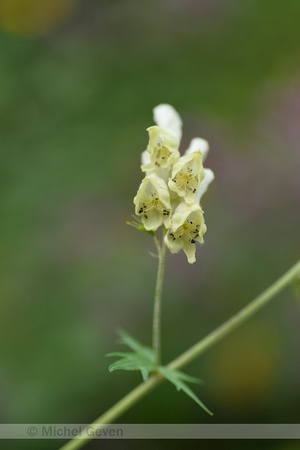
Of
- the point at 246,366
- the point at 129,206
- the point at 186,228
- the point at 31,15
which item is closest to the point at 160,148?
the point at 186,228

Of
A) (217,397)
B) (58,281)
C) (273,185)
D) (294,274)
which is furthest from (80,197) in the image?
(294,274)

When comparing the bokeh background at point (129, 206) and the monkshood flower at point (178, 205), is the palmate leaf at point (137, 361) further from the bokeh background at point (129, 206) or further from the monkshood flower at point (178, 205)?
the bokeh background at point (129, 206)

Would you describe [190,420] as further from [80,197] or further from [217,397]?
[80,197]

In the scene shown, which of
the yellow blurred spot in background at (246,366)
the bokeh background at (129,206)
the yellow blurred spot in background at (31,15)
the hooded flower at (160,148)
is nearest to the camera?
the hooded flower at (160,148)

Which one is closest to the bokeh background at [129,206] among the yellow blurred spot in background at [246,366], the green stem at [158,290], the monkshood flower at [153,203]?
the yellow blurred spot in background at [246,366]

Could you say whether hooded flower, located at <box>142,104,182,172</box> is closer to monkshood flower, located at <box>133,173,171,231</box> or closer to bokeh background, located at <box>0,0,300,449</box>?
monkshood flower, located at <box>133,173,171,231</box>

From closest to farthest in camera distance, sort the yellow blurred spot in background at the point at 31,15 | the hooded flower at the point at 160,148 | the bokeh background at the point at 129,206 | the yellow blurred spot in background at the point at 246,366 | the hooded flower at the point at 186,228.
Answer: the hooded flower at the point at 186,228, the hooded flower at the point at 160,148, the bokeh background at the point at 129,206, the yellow blurred spot in background at the point at 246,366, the yellow blurred spot in background at the point at 31,15

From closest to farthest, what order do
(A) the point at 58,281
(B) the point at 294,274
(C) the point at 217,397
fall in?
(B) the point at 294,274, (C) the point at 217,397, (A) the point at 58,281
